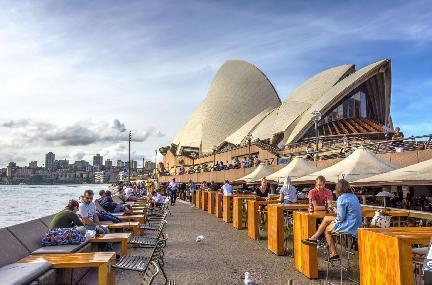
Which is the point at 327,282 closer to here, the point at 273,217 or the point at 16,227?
the point at 273,217

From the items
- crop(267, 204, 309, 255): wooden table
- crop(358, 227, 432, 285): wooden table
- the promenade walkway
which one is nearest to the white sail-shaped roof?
the promenade walkway

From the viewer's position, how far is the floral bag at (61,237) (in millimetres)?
6114

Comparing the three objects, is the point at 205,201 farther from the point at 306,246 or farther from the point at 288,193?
the point at 306,246

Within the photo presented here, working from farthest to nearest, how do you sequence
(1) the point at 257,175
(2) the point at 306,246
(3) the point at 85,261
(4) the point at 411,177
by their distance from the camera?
(1) the point at 257,175, (4) the point at 411,177, (2) the point at 306,246, (3) the point at 85,261

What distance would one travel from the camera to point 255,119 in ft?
206

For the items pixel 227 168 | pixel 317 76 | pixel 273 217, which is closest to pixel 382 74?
pixel 317 76

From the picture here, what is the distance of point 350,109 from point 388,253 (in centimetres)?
4360

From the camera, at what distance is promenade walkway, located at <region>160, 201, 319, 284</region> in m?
6.30

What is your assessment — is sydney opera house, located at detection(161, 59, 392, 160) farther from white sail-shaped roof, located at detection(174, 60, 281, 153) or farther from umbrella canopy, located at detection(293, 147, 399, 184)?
umbrella canopy, located at detection(293, 147, 399, 184)

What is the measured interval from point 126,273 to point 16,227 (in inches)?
79.1

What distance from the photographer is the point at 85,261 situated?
4562mm

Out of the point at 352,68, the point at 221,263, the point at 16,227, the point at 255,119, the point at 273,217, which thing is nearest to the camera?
the point at 16,227

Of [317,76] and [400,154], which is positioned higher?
[317,76]

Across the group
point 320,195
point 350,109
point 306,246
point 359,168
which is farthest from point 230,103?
point 306,246
